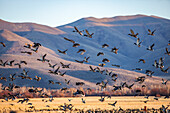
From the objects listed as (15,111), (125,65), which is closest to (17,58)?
(125,65)

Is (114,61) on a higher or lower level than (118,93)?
higher

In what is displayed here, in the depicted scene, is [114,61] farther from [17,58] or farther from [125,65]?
[17,58]

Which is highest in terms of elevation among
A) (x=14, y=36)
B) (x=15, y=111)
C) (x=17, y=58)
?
(x=14, y=36)

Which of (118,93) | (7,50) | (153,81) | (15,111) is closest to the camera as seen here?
(15,111)

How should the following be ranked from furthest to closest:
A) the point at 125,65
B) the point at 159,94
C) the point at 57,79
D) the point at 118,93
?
the point at 125,65, the point at 57,79, the point at 118,93, the point at 159,94

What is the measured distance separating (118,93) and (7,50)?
88.6 metres

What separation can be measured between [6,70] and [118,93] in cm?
5685

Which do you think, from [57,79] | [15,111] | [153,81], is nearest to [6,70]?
[57,79]

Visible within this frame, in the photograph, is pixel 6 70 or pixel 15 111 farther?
pixel 6 70

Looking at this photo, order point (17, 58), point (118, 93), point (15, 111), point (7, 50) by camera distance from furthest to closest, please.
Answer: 1. point (7, 50)
2. point (17, 58)
3. point (118, 93)
4. point (15, 111)

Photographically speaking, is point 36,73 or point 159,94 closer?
point 159,94

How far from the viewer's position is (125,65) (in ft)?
610

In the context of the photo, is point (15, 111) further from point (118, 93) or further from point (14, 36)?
point (14, 36)

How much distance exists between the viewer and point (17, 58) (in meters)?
146
